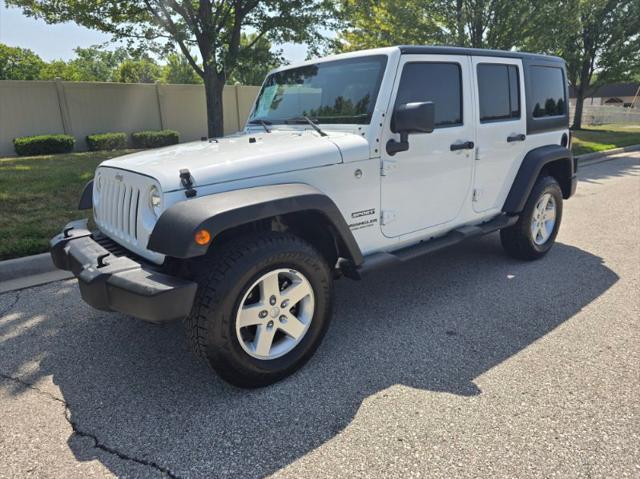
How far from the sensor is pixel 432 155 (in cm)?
353

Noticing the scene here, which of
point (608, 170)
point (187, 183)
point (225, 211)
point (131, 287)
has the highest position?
point (187, 183)

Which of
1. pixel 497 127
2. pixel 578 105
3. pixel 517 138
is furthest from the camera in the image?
pixel 578 105

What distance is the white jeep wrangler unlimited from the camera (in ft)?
7.94

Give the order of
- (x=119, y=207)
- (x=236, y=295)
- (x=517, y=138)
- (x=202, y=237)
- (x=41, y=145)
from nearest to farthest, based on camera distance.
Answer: (x=202, y=237) → (x=236, y=295) → (x=119, y=207) → (x=517, y=138) → (x=41, y=145)

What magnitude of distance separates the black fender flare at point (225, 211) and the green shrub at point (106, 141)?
1536 centimetres

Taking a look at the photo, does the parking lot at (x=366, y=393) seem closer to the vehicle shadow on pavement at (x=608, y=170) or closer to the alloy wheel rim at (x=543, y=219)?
the alloy wheel rim at (x=543, y=219)

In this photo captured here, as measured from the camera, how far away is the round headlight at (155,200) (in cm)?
251

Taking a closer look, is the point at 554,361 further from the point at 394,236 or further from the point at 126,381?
the point at 126,381

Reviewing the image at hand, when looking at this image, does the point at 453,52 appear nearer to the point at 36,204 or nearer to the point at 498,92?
the point at 498,92

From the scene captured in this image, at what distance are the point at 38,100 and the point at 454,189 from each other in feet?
53.9

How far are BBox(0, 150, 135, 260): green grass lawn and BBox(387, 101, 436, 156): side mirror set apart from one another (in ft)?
12.8

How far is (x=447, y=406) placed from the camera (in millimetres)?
2510

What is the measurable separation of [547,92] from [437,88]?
1.82m

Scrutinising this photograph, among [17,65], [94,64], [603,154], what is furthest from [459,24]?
[94,64]
